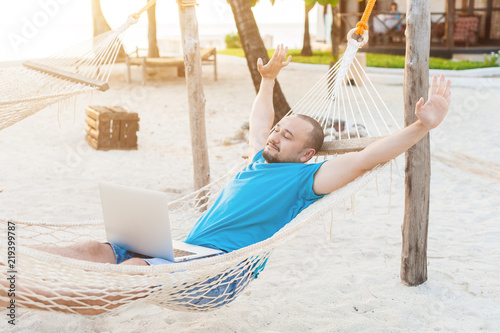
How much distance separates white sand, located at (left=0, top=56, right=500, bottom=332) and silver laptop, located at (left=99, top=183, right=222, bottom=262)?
41cm

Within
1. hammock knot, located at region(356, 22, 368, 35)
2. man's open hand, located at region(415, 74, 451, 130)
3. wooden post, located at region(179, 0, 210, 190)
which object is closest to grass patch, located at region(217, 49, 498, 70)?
wooden post, located at region(179, 0, 210, 190)

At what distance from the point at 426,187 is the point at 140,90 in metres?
5.89

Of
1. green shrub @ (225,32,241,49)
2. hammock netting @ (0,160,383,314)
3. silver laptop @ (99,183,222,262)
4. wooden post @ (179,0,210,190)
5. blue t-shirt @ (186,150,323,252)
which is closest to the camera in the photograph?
hammock netting @ (0,160,383,314)

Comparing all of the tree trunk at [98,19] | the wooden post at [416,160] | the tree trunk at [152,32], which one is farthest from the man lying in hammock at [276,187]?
the tree trunk at [98,19]

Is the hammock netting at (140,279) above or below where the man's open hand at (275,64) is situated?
below

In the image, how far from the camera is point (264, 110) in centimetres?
226

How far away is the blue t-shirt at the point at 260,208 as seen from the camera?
184 centimetres

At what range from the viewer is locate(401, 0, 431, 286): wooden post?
2.15 metres

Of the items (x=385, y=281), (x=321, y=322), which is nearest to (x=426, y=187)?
(x=385, y=281)

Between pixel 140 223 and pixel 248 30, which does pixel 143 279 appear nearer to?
pixel 140 223

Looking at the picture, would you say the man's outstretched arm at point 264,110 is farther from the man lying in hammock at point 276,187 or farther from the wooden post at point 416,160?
the wooden post at point 416,160

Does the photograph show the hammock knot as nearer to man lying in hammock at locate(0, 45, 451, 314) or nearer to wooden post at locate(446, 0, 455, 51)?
man lying in hammock at locate(0, 45, 451, 314)

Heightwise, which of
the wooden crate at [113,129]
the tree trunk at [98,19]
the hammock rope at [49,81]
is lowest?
the wooden crate at [113,129]

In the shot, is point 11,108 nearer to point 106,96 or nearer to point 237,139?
point 237,139
